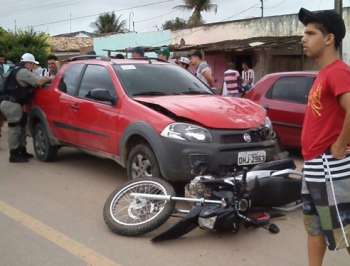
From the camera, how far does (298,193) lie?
5.23 metres

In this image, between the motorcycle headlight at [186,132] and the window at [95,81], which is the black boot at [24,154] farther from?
the motorcycle headlight at [186,132]

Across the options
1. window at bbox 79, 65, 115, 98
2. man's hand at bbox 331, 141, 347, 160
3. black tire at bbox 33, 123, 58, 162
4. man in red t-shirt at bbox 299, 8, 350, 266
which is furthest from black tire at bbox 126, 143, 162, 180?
man's hand at bbox 331, 141, 347, 160

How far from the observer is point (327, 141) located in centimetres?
329

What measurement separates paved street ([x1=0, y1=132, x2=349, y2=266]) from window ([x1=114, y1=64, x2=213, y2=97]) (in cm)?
136

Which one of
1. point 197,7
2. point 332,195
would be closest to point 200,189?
point 332,195

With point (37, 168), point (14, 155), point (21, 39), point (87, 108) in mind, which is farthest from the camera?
point (21, 39)

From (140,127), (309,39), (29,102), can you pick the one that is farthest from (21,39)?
(309,39)

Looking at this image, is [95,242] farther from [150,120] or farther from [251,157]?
[251,157]

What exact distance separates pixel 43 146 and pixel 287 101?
3.93 meters

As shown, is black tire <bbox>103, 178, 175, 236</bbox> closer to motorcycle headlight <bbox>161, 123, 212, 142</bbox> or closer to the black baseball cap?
motorcycle headlight <bbox>161, 123, 212, 142</bbox>

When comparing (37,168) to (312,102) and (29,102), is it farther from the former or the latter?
(312,102)

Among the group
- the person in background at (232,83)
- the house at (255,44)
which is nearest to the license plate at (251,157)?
the person in background at (232,83)

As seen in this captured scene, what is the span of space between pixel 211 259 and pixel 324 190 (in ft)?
4.73

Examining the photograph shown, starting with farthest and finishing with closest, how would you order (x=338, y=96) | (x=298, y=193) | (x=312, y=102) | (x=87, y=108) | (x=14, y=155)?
(x=14, y=155), (x=87, y=108), (x=298, y=193), (x=312, y=102), (x=338, y=96)
